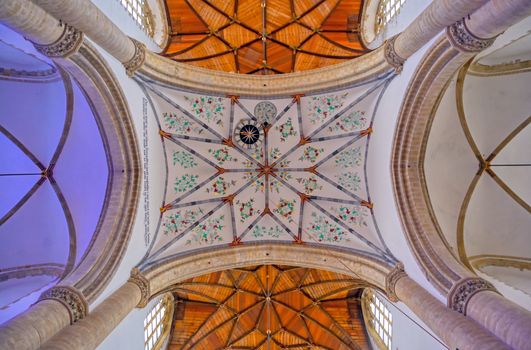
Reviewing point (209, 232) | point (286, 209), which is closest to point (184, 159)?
point (209, 232)

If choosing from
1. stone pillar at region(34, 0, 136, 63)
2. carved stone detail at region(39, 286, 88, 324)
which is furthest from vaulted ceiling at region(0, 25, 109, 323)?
carved stone detail at region(39, 286, 88, 324)

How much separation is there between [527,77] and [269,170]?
25.8 ft

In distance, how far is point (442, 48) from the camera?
23.4 ft

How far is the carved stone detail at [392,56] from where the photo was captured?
856 centimetres

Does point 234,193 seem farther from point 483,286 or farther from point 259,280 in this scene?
point 483,286

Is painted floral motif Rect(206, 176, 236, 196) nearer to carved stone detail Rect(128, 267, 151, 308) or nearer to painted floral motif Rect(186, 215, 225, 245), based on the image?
painted floral motif Rect(186, 215, 225, 245)

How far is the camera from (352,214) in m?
11.6

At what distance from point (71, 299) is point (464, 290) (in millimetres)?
7469

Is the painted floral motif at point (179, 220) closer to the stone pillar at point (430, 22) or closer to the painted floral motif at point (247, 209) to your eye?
the painted floral motif at point (247, 209)

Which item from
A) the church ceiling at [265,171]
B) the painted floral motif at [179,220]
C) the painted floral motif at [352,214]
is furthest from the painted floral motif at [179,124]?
the painted floral motif at [352,214]

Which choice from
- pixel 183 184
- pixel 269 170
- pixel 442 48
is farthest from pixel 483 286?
pixel 183 184

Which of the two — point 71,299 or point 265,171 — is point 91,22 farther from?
point 265,171

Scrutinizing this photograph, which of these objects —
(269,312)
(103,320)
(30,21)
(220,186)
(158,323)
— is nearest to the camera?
(30,21)

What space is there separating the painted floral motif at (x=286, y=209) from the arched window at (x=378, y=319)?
4.51 metres
